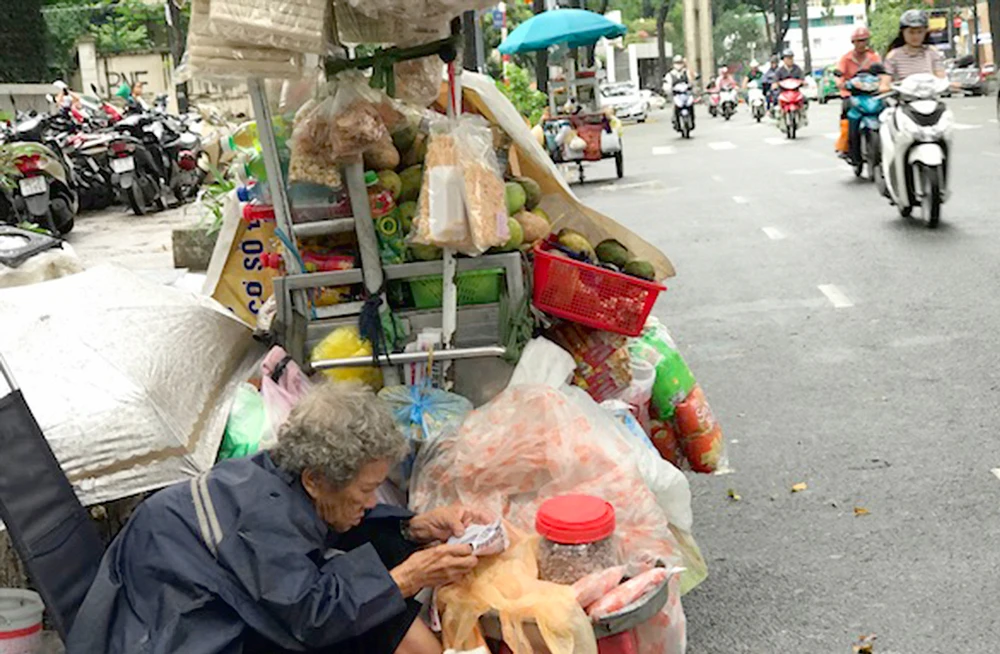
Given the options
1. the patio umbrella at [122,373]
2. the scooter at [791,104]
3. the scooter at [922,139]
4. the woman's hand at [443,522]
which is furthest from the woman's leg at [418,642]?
the scooter at [791,104]

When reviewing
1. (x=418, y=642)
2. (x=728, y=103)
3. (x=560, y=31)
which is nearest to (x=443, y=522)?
(x=418, y=642)

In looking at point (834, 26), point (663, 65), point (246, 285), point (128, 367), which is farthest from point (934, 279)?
point (834, 26)

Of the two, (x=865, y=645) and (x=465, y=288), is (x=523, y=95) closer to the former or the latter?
(x=465, y=288)

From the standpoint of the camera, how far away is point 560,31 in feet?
57.3

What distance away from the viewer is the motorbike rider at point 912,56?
1030cm

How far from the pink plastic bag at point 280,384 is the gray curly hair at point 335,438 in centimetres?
82

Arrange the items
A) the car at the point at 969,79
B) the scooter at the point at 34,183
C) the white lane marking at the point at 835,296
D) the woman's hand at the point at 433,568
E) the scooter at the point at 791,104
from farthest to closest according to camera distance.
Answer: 1. the car at the point at 969,79
2. the scooter at the point at 791,104
3. the scooter at the point at 34,183
4. the white lane marking at the point at 835,296
5. the woman's hand at the point at 433,568

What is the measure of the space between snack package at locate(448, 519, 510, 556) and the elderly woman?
43mm

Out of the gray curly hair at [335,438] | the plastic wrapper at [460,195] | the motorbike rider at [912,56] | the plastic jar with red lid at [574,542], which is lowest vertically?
the plastic jar with red lid at [574,542]

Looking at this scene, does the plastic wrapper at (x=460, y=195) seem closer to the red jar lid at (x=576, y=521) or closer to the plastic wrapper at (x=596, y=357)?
the plastic wrapper at (x=596, y=357)

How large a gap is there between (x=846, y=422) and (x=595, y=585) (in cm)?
273

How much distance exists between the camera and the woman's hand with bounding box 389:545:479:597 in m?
2.89

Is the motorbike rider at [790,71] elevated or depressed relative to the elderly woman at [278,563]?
elevated

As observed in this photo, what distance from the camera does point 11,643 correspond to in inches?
119
